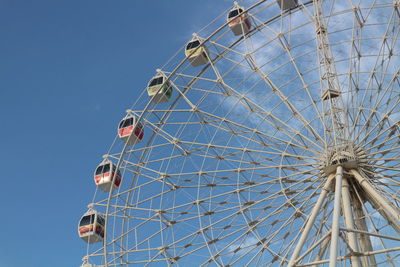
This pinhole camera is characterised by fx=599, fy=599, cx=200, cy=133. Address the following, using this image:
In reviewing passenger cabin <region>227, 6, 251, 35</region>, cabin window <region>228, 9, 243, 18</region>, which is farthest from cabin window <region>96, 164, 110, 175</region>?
cabin window <region>228, 9, 243, 18</region>

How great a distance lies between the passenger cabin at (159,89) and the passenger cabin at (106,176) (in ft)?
12.7

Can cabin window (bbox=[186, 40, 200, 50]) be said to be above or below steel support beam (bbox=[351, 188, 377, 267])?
above

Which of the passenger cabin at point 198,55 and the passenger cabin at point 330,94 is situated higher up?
the passenger cabin at point 198,55

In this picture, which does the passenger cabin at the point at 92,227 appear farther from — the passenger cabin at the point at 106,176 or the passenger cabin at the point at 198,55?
the passenger cabin at the point at 198,55

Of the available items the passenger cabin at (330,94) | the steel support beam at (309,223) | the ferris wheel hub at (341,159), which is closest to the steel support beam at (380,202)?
the ferris wheel hub at (341,159)

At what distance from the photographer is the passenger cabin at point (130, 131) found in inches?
1132

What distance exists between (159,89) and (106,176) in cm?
491

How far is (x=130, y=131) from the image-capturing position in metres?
28.8

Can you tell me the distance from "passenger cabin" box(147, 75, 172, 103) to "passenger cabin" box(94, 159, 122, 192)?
3.86m

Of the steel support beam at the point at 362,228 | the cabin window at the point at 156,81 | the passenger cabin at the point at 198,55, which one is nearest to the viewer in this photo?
the steel support beam at the point at 362,228

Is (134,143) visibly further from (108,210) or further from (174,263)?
(174,263)

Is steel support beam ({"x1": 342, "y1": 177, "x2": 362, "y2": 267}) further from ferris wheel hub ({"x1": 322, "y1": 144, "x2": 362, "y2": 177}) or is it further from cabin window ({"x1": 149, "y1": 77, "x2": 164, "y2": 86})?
cabin window ({"x1": 149, "y1": 77, "x2": 164, "y2": 86})

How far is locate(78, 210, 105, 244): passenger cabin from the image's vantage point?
27953 millimetres

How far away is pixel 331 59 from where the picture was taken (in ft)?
78.4
